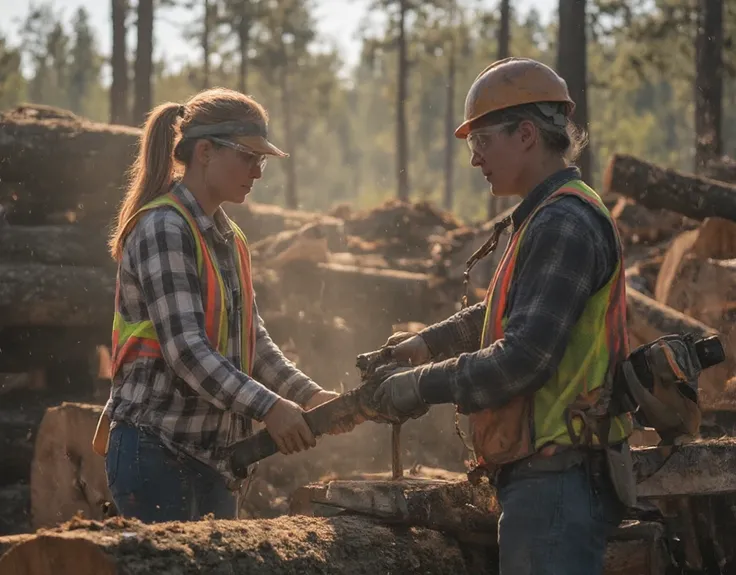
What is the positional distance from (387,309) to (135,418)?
8.49 m

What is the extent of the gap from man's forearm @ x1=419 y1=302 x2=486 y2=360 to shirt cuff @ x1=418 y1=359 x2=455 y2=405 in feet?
2.27

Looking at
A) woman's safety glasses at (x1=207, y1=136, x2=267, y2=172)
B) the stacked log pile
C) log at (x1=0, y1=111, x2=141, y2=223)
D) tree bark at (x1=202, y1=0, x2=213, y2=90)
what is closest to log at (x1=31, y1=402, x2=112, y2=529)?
the stacked log pile

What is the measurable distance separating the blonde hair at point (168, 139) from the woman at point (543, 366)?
1251mm

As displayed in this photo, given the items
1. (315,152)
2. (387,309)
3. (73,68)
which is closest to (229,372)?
(387,309)

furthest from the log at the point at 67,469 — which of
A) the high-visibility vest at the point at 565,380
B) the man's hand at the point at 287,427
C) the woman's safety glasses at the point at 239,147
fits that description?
the high-visibility vest at the point at 565,380

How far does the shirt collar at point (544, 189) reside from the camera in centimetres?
369

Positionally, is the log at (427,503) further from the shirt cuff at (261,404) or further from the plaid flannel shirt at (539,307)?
the plaid flannel shirt at (539,307)

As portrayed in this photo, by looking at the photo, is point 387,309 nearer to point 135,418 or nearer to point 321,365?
point 321,365

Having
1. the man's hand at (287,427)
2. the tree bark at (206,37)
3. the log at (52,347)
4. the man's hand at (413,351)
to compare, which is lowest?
the log at (52,347)

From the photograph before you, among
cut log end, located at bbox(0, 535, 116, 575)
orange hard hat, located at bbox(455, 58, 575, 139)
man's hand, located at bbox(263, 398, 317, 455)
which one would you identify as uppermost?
orange hard hat, located at bbox(455, 58, 575, 139)

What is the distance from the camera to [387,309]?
1276cm

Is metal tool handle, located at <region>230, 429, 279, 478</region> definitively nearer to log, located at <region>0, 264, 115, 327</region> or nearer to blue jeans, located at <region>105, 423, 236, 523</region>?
blue jeans, located at <region>105, 423, 236, 523</region>

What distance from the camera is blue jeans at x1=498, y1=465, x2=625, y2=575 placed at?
350 centimetres

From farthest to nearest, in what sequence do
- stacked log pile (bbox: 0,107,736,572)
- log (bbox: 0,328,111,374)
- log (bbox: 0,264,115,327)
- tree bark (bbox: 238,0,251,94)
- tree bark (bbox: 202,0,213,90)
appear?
tree bark (bbox: 238,0,251,94) → tree bark (bbox: 202,0,213,90) → log (bbox: 0,328,111,374) → log (bbox: 0,264,115,327) → stacked log pile (bbox: 0,107,736,572)
